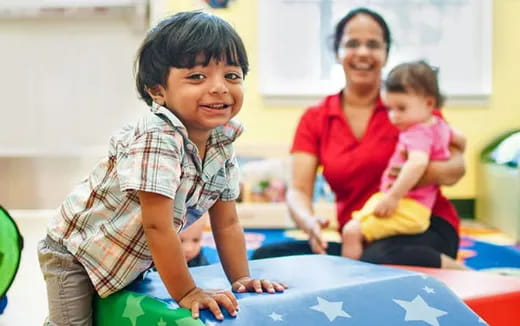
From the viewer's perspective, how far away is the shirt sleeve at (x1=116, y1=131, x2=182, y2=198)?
2.81 ft

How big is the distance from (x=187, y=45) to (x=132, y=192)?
0.68 ft

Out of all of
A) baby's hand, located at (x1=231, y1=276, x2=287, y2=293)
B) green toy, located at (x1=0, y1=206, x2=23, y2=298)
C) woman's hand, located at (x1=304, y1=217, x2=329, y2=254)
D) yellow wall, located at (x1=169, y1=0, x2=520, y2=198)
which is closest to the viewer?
baby's hand, located at (x1=231, y1=276, x2=287, y2=293)

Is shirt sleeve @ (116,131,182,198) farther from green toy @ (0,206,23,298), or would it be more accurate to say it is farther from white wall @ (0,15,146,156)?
white wall @ (0,15,146,156)

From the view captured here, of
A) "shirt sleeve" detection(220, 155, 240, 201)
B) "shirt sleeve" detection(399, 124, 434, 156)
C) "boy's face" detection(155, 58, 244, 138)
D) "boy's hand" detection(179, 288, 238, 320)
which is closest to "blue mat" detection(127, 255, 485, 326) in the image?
"boy's hand" detection(179, 288, 238, 320)

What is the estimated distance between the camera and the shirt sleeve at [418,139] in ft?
5.18

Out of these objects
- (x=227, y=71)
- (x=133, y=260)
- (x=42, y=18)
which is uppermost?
(x=42, y=18)

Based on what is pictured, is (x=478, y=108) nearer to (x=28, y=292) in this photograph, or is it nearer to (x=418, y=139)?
(x=418, y=139)

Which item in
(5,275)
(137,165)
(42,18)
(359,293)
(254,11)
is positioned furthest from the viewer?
(254,11)

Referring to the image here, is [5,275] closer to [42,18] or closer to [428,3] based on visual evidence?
[42,18]

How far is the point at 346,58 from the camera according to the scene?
165 cm

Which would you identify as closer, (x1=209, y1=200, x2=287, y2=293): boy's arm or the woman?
(x1=209, y1=200, x2=287, y2=293): boy's arm

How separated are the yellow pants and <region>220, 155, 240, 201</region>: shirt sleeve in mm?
622

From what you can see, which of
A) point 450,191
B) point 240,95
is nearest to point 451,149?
point 240,95

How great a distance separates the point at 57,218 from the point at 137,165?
224 mm
